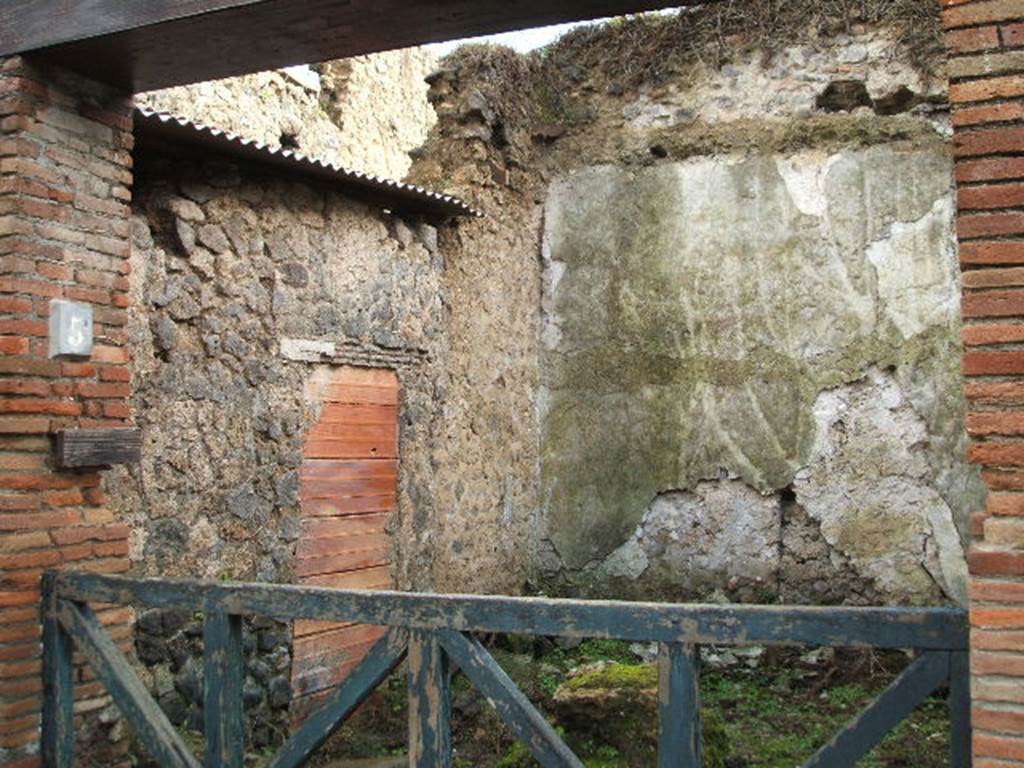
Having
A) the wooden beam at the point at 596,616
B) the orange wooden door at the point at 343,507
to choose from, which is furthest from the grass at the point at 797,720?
the wooden beam at the point at 596,616

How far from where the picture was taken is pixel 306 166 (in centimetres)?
604

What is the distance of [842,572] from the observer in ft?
26.2

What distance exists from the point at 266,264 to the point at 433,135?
296cm

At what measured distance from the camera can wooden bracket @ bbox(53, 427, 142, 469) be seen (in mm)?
4059

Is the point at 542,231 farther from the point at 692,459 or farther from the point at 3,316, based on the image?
the point at 3,316

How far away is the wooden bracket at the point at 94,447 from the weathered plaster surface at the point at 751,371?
16.5ft

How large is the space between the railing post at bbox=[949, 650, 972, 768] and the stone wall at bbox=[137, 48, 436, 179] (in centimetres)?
733

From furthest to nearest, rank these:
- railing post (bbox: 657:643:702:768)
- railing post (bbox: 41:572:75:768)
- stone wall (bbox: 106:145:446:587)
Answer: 1. stone wall (bbox: 106:145:446:587)
2. railing post (bbox: 41:572:75:768)
3. railing post (bbox: 657:643:702:768)

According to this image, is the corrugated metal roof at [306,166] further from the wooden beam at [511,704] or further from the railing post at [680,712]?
the railing post at [680,712]

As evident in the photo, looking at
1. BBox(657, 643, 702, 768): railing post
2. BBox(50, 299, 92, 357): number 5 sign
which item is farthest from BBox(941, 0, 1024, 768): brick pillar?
BBox(50, 299, 92, 357): number 5 sign

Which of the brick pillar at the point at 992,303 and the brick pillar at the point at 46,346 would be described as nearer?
the brick pillar at the point at 992,303

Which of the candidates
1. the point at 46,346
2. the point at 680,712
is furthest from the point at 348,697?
the point at 46,346

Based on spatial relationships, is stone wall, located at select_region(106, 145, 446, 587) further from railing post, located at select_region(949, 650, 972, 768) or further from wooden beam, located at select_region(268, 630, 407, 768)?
railing post, located at select_region(949, 650, 972, 768)

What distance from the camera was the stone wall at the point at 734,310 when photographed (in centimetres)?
792
